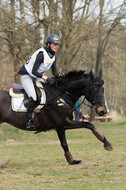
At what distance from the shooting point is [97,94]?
8781 mm

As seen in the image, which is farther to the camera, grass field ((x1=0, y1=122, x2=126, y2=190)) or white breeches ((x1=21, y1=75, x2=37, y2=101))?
white breeches ((x1=21, y1=75, x2=37, y2=101))

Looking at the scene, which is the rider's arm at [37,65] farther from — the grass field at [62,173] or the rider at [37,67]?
the grass field at [62,173]

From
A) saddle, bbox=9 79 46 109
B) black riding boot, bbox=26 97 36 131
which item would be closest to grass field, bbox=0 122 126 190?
black riding boot, bbox=26 97 36 131

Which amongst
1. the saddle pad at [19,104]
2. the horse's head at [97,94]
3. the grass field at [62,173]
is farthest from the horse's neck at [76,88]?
the grass field at [62,173]

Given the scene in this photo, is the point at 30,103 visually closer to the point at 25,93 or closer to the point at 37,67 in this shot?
the point at 25,93

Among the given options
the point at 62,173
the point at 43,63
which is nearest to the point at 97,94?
the point at 43,63

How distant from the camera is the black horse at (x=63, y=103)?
8.82 meters

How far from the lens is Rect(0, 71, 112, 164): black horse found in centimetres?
882

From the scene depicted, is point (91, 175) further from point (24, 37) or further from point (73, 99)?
point (24, 37)

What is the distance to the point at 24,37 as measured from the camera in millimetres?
21906

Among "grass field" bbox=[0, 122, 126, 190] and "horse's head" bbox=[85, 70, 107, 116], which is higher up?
"horse's head" bbox=[85, 70, 107, 116]

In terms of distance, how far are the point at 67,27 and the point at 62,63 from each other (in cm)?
292

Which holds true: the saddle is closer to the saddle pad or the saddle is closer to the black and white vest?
the saddle pad

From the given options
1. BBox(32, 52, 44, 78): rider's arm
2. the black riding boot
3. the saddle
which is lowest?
the black riding boot
